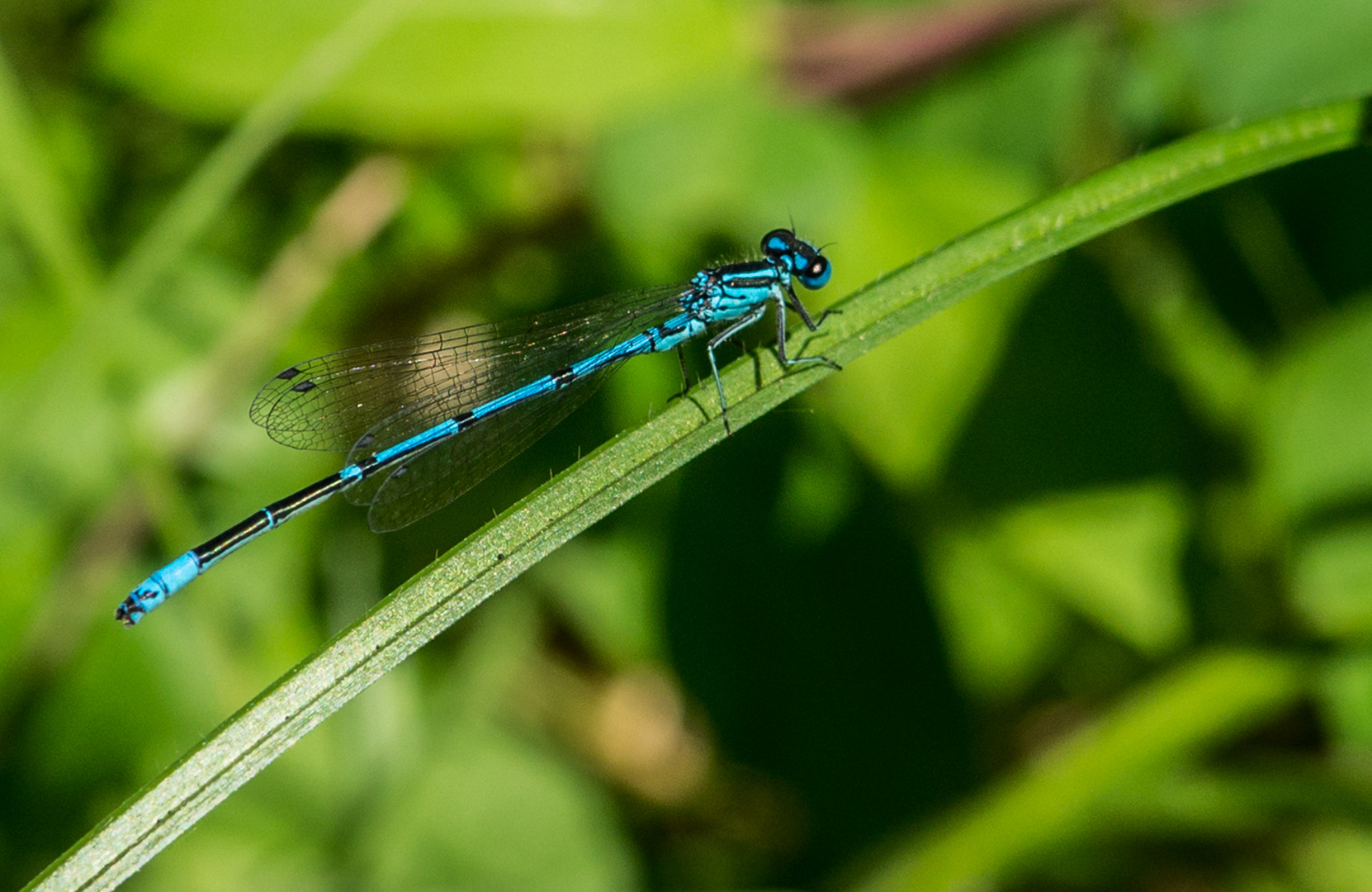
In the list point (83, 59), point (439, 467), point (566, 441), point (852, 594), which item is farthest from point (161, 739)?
point (83, 59)

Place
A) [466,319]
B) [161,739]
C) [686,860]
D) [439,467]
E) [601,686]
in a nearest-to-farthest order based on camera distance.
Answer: [439,467], [161,739], [686,860], [466,319], [601,686]

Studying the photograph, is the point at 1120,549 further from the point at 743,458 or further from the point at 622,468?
the point at 622,468

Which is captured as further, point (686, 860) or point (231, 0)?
point (686, 860)

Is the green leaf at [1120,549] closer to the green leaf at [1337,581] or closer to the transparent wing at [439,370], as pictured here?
the green leaf at [1337,581]

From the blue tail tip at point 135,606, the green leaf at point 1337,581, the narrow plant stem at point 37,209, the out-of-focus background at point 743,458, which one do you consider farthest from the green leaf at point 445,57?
the green leaf at point 1337,581

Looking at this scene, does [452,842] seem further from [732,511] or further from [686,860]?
[732,511]

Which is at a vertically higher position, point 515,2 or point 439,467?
point 515,2

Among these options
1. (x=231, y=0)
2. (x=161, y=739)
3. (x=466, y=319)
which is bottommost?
(x=161, y=739)
